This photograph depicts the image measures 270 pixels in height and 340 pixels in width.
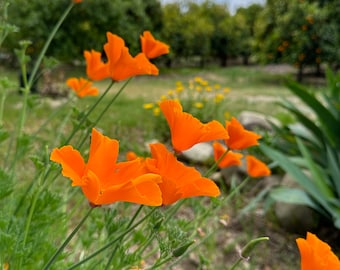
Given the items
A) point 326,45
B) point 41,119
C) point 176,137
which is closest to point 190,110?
point 41,119

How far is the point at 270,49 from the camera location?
46.0ft

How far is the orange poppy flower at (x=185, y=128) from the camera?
70 centimetres

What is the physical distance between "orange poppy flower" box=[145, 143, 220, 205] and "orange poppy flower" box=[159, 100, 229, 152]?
5 cm

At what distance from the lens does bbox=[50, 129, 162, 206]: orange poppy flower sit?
1.85 ft

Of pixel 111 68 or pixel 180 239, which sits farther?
pixel 111 68

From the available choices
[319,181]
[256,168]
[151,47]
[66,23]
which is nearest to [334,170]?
[319,181]

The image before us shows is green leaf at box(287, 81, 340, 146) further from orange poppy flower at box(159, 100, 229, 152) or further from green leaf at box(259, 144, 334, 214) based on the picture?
orange poppy flower at box(159, 100, 229, 152)

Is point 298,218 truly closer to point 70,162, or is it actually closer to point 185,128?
point 185,128

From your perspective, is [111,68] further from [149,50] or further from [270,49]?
[270,49]

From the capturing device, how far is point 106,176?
0.63 metres

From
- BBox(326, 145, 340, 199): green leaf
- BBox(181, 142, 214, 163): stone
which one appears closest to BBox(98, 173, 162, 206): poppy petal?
BBox(326, 145, 340, 199): green leaf

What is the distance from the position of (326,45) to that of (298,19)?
1.05 m

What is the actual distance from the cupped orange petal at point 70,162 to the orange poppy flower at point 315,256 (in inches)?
12.0

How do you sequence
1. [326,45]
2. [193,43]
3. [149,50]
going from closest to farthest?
[149,50]
[326,45]
[193,43]
